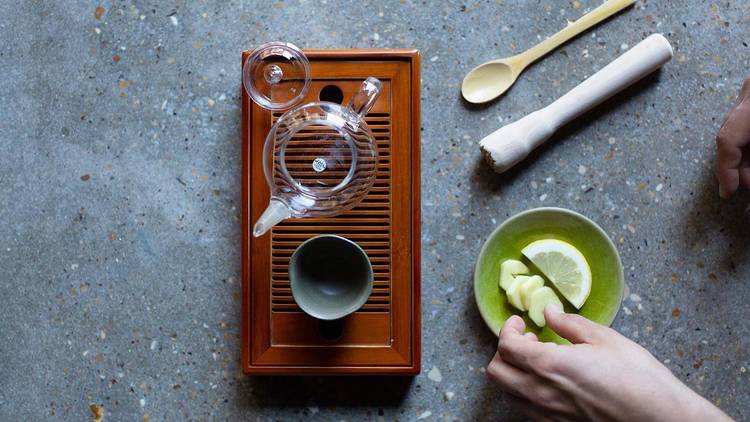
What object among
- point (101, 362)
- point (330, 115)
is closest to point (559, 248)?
point (330, 115)

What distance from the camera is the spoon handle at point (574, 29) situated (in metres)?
0.88

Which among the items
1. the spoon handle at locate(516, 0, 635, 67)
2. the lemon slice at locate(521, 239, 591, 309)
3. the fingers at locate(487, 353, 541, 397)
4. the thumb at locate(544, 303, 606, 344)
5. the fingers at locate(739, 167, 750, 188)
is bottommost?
the fingers at locate(487, 353, 541, 397)

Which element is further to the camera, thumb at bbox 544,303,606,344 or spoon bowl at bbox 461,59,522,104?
spoon bowl at bbox 461,59,522,104

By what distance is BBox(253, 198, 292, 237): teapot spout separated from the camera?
750 millimetres

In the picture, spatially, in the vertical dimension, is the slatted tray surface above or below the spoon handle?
below

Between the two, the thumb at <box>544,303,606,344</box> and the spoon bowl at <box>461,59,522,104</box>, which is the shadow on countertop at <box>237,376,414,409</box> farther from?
the spoon bowl at <box>461,59,522,104</box>

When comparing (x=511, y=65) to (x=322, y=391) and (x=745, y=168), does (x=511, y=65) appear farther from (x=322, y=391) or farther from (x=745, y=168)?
(x=322, y=391)

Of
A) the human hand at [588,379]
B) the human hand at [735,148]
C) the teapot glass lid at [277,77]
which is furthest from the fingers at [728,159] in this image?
the teapot glass lid at [277,77]

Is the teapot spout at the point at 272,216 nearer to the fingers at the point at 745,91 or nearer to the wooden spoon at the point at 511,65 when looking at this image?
the wooden spoon at the point at 511,65

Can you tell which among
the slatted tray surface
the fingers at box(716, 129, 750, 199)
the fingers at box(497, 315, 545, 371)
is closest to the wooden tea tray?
the slatted tray surface

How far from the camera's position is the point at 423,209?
88 cm

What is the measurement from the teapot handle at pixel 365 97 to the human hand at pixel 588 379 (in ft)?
0.94

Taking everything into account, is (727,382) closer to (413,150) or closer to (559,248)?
(559,248)

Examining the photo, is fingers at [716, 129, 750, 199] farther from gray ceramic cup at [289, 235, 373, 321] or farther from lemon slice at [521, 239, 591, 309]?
gray ceramic cup at [289, 235, 373, 321]
